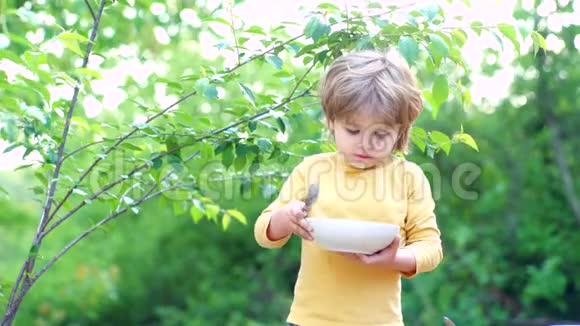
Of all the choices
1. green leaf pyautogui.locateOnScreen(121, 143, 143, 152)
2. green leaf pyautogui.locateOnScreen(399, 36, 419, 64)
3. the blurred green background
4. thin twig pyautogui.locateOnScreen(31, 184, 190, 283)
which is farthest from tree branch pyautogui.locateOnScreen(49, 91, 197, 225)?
the blurred green background

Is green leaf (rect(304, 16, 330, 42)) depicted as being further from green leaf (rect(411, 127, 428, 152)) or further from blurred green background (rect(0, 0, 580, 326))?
blurred green background (rect(0, 0, 580, 326))

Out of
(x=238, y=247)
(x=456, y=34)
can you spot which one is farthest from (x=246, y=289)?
(x=456, y=34)

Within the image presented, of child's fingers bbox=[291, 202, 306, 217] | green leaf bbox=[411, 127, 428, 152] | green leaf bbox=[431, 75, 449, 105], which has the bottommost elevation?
child's fingers bbox=[291, 202, 306, 217]

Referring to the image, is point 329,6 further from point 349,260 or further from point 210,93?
point 349,260

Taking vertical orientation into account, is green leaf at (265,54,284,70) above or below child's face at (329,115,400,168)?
above

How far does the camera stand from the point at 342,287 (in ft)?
5.54

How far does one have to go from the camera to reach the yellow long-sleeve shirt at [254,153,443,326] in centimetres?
167

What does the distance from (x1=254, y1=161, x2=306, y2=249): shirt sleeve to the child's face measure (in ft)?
0.39

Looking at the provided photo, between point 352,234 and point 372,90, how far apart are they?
330 millimetres

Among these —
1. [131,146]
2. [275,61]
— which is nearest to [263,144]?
[275,61]

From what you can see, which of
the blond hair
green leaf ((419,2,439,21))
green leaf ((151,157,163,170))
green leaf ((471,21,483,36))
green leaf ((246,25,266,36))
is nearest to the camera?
the blond hair

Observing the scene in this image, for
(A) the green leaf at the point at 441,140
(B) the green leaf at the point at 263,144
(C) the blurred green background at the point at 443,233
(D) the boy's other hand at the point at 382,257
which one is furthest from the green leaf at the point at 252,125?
(C) the blurred green background at the point at 443,233

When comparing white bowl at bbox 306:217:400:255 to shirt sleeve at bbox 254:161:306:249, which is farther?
shirt sleeve at bbox 254:161:306:249

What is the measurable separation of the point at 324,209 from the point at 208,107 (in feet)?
11.3
